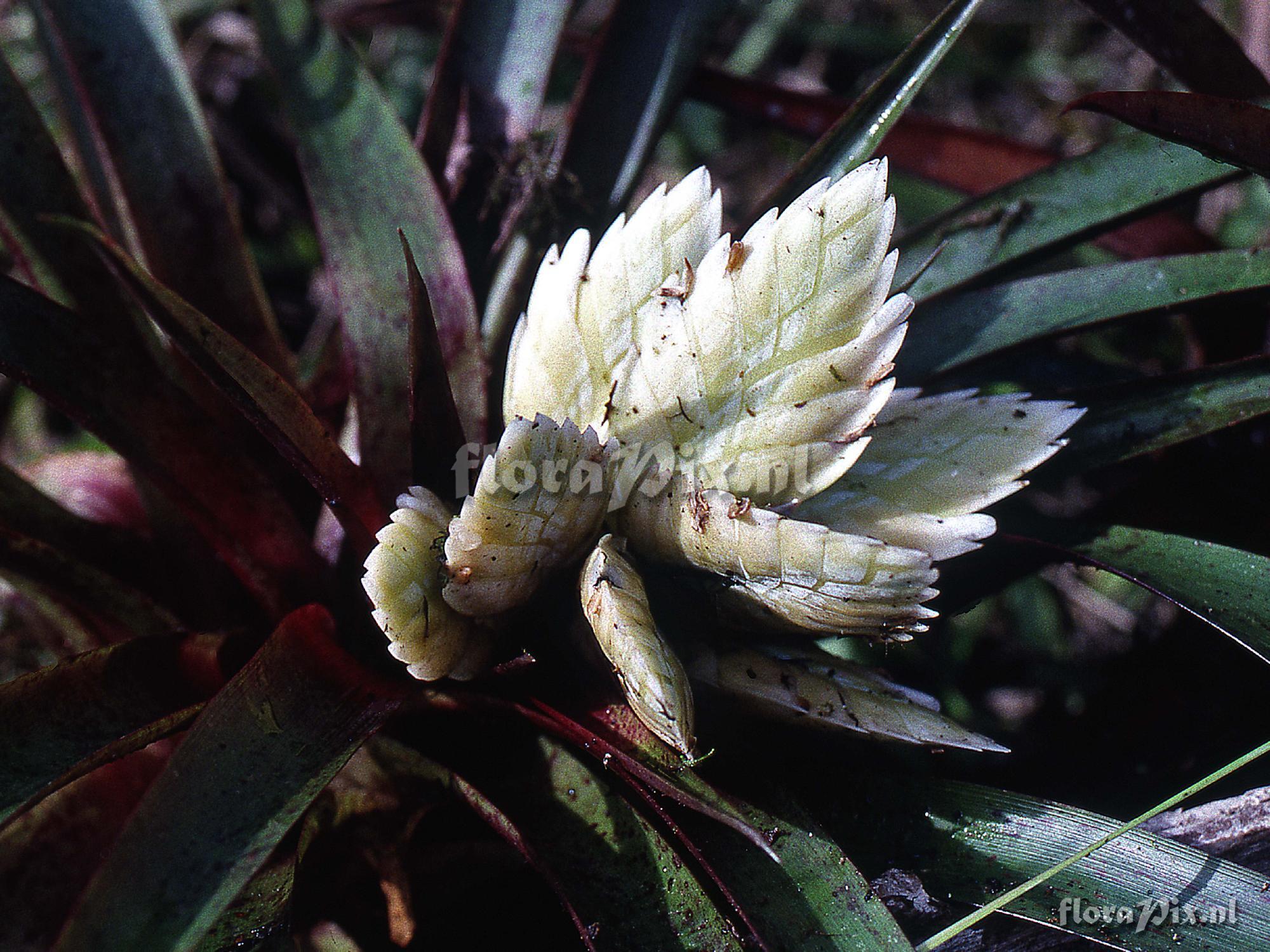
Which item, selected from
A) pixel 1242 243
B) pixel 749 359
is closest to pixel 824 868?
pixel 749 359

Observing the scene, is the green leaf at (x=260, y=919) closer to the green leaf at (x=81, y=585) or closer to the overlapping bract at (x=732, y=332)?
the green leaf at (x=81, y=585)

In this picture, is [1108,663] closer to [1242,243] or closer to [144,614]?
[1242,243]

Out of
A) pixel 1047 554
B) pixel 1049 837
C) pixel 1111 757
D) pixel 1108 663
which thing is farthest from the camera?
pixel 1108 663

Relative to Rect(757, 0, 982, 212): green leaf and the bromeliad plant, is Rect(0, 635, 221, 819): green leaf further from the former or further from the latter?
Rect(757, 0, 982, 212): green leaf

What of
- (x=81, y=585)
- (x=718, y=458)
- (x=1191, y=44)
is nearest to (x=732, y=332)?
(x=718, y=458)

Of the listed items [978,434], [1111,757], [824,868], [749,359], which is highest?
[749,359]

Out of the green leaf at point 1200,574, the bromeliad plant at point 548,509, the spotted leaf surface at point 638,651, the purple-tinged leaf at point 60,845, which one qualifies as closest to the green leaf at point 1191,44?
the bromeliad plant at point 548,509

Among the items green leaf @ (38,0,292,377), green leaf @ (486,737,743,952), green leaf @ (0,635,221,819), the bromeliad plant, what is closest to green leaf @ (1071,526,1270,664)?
the bromeliad plant
